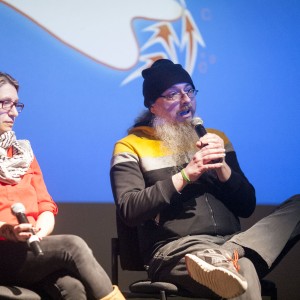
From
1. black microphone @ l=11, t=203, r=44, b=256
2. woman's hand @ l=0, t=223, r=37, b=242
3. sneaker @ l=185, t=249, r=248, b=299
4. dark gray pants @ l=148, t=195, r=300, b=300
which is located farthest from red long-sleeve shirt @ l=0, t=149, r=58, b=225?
sneaker @ l=185, t=249, r=248, b=299

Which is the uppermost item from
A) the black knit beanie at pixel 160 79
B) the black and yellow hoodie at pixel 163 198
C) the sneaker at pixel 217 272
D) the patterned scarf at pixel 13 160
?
the black knit beanie at pixel 160 79

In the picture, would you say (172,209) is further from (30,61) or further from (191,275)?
(30,61)

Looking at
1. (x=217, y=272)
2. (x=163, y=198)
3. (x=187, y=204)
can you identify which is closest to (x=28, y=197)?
(x=163, y=198)

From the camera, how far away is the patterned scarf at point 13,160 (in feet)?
7.90

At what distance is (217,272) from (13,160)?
2.86ft

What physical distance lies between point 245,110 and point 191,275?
4.09ft

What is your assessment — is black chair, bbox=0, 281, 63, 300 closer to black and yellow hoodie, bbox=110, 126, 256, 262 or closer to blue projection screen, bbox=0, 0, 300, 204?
black and yellow hoodie, bbox=110, 126, 256, 262

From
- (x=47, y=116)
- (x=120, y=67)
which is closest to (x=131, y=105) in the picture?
(x=120, y=67)

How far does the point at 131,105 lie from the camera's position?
325 cm

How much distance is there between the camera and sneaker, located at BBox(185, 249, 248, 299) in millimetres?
2131

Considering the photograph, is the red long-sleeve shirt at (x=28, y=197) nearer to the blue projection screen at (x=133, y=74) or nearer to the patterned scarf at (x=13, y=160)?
the patterned scarf at (x=13, y=160)

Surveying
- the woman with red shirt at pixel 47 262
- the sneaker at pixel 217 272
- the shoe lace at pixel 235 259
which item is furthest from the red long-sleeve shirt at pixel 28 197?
the shoe lace at pixel 235 259

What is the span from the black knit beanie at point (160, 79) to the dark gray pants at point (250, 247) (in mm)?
701

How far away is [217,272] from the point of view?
2145mm
